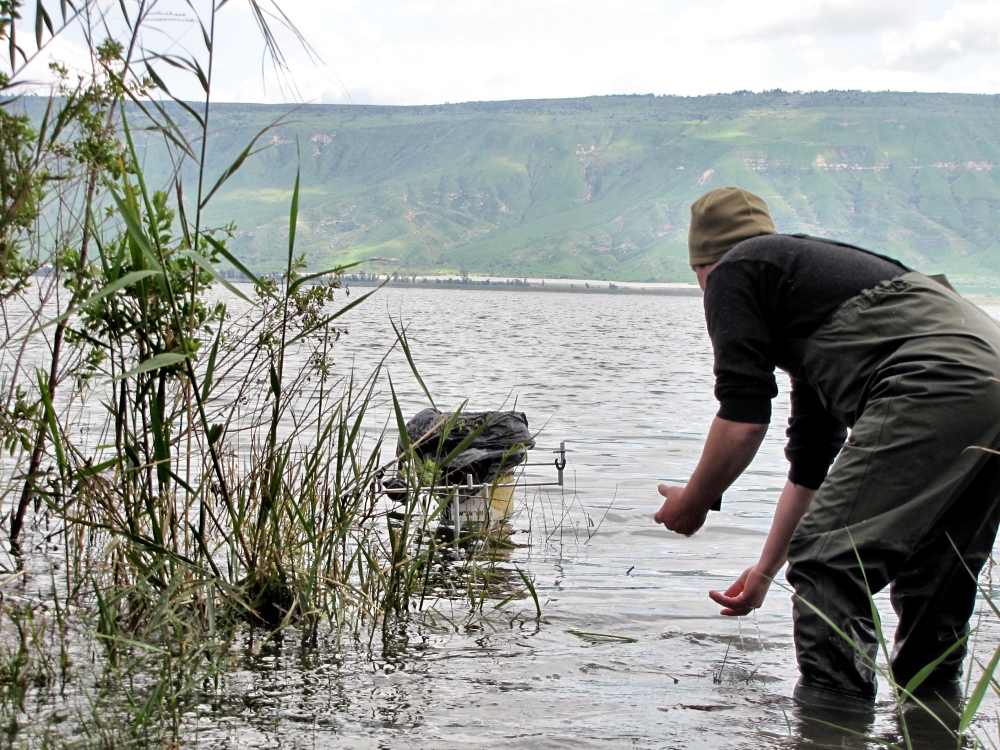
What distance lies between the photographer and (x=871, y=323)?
3098mm

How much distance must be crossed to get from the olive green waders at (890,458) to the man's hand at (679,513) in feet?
1.01

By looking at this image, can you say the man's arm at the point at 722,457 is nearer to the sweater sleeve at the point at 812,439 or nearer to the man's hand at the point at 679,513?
the man's hand at the point at 679,513

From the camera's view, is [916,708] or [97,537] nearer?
[916,708]

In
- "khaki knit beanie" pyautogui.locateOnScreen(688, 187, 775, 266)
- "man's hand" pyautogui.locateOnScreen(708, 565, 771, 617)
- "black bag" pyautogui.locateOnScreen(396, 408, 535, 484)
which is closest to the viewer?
"khaki knit beanie" pyautogui.locateOnScreen(688, 187, 775, 266)

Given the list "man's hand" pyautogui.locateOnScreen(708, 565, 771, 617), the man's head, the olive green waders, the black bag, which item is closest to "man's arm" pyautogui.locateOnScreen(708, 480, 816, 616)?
"man's hand" pyautogui.locateOnScreen(708, 565, 771, 617)

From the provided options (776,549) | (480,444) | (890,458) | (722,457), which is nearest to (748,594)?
(776,549)

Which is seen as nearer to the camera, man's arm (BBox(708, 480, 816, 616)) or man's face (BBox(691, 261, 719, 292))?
man's face (BBox(691, 261, 719, 292))

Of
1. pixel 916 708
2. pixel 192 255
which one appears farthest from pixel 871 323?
pixel 192 255

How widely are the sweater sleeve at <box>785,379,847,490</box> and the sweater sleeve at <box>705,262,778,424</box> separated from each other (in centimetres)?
56

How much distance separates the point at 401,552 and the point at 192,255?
6.44 ft

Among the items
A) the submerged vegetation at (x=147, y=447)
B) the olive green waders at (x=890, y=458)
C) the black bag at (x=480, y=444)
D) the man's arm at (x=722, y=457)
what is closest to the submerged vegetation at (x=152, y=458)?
the submerged vegetation at (x=147, y=447)

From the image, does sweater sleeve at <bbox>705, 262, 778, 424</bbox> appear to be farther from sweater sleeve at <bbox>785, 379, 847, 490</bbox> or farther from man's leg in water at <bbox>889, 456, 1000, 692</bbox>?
man's leg in water at <bbox>889, 456, 1000, 692</bbox>

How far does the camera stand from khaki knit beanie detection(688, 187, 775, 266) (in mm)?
3438

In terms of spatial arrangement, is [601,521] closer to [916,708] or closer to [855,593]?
[916,708]
